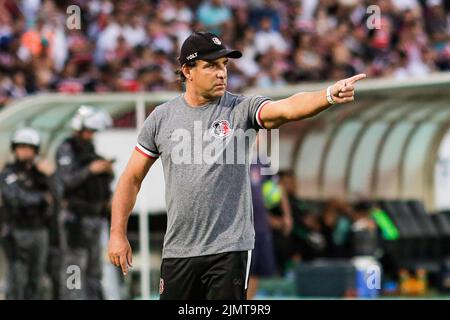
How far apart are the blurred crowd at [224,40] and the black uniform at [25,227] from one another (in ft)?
7.71

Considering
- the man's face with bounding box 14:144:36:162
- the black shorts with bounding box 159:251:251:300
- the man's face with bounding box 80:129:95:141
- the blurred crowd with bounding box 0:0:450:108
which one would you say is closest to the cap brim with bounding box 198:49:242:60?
the black shorts with bounding box 159:251:251:300

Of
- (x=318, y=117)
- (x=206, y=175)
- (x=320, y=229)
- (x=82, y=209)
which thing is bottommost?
(x=320, y=229)

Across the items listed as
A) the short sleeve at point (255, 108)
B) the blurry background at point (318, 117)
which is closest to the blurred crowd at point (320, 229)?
the blurry background at point (318, 117)

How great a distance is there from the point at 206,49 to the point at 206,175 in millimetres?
732

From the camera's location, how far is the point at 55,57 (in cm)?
1805

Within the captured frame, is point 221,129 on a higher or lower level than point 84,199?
higher

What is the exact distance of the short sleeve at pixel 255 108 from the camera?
24.1 feet

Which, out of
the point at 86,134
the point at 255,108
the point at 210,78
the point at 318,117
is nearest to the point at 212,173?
the point at 255,108

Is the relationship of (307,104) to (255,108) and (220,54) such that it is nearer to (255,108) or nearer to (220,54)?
(255,108)

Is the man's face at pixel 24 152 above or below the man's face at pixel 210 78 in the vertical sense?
below

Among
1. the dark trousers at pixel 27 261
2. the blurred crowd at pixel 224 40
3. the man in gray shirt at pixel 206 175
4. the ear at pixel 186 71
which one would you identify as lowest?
the dark trousers at pixel 27 261

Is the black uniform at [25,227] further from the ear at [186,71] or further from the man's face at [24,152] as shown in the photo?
the ear at [186,71]

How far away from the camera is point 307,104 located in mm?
7035

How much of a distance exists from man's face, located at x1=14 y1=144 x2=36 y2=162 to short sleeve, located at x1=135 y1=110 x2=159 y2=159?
6.32 metres
